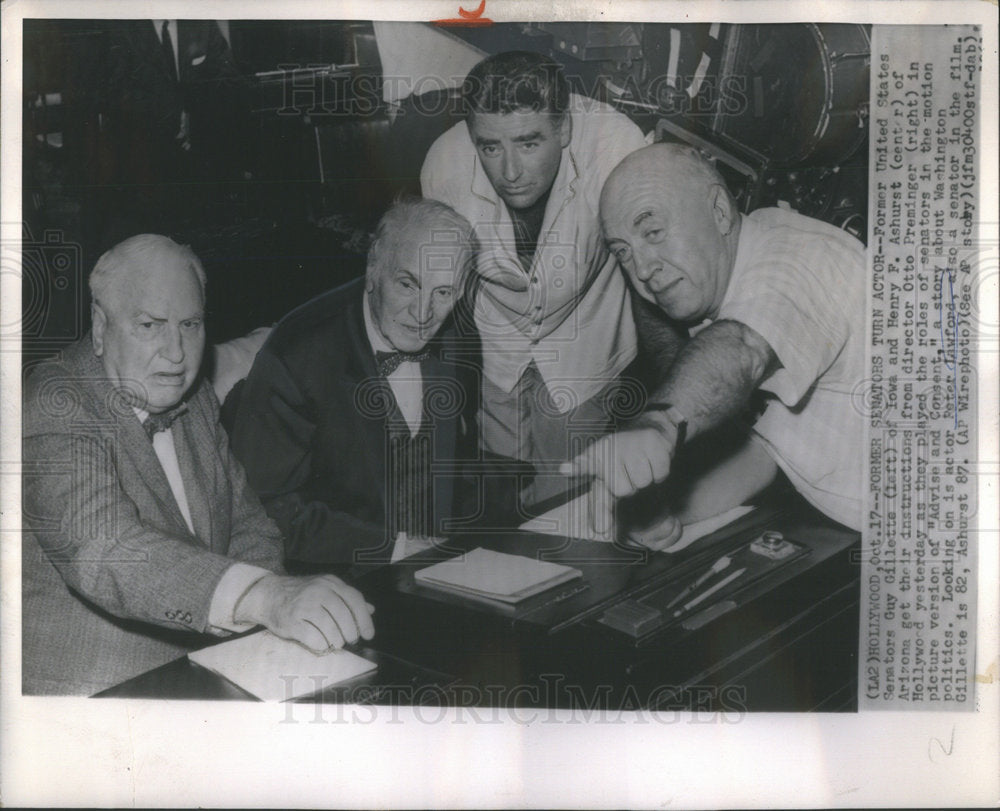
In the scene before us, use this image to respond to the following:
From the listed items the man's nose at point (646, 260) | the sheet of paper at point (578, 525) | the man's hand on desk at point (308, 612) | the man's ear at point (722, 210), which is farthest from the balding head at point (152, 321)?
the man's ear at point (722, 210)

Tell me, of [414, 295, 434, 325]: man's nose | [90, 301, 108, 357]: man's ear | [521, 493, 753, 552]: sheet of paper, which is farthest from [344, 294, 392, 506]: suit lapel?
[90, 301, 108, 357]: man's ear

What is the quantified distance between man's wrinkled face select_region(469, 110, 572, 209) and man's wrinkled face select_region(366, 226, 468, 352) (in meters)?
0.16

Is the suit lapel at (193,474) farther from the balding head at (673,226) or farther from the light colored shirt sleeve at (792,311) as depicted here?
the light colored shirt sleeve at (792,311)

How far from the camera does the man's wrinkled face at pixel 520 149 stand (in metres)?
1.82

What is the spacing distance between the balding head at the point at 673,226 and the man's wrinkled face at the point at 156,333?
2.71ft

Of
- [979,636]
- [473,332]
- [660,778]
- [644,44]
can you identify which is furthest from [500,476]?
[979,636]

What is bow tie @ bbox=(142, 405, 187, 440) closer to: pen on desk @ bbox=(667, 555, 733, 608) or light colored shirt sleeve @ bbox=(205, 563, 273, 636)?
light colored shirt sleeve @ bbox=(205, 563, 273, 636)

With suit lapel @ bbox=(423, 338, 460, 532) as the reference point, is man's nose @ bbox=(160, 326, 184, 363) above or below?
above

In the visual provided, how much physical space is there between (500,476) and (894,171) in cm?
98

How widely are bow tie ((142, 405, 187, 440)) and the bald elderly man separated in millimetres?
775

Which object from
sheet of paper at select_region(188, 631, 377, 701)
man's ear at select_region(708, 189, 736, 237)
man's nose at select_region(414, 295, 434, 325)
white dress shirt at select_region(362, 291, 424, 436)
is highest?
man's ear at select_region(708, 189, 736, 237)

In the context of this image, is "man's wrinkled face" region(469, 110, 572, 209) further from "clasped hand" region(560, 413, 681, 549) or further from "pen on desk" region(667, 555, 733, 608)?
"pen on desk" region(667, 555, 733, 608)

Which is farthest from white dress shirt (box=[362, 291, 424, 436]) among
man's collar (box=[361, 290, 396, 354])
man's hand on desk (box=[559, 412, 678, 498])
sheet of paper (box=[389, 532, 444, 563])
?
man's hand on desk (box=[559, 412, 678, 498])

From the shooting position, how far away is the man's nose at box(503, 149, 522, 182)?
182 centimetres
